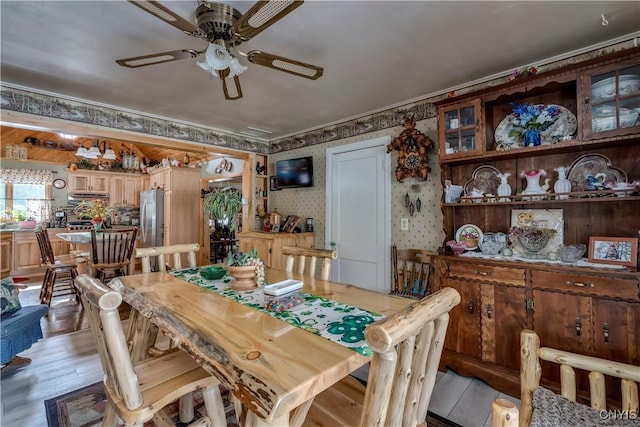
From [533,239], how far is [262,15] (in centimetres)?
232

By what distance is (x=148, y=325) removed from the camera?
178cm

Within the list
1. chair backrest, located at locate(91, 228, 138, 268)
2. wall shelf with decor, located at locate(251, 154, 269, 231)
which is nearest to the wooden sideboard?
wall shelf with decor, located at locate(251, 154, 269, 231)

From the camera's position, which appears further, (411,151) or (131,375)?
(411,151)

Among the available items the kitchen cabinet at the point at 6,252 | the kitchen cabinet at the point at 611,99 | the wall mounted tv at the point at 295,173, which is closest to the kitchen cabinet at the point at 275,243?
the wall mounted tv at the point at 295,173

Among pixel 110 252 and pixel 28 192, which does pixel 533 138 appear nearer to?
pixel 110 252

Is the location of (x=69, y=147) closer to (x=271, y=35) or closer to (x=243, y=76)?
(x=243, y=76)

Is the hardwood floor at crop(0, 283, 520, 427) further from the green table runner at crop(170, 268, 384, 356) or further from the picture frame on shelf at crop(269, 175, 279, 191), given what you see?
the picture frame on shelf at crop(269, 175, 279, 191)

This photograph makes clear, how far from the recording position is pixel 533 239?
7.09 ft

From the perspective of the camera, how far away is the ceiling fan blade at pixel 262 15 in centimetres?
123

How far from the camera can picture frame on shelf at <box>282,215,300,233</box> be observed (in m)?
4.12

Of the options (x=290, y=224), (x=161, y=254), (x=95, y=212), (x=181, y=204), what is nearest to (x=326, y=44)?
(x=161, y=254)

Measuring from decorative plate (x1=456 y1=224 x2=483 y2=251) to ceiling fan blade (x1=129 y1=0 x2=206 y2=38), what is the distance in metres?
2.47

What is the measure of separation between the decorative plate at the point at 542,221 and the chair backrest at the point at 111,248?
4399mm

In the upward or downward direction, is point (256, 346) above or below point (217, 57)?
below
